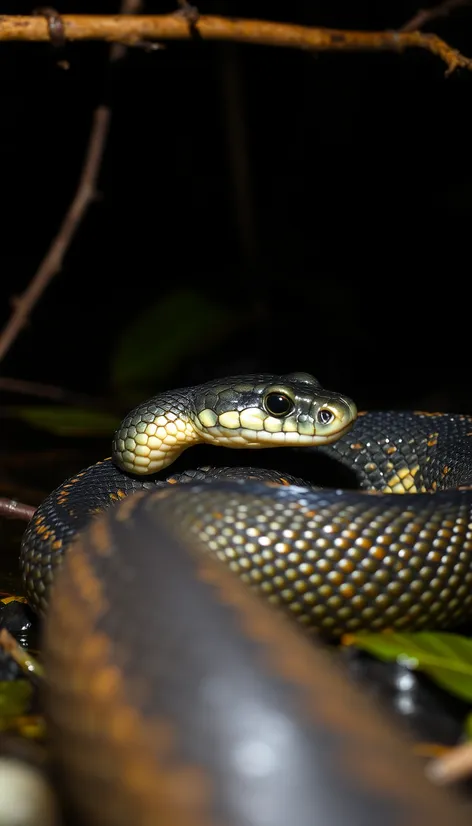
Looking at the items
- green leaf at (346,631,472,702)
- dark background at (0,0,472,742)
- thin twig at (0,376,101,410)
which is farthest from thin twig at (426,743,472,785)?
dark background at (0,0,472,742)

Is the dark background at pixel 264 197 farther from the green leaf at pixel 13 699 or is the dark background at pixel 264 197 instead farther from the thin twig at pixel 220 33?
the green leaf at pixel 13 699

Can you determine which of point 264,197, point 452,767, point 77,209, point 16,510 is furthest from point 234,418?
point 264,197

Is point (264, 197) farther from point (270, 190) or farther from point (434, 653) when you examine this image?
point (434, 653)

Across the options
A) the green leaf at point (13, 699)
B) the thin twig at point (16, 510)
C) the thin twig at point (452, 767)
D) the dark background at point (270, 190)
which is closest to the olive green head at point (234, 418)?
the thin twig at point (16, 510)

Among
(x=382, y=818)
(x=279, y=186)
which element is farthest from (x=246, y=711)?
(x=279, y=186)

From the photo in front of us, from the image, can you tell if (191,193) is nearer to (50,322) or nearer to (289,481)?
(50,322)

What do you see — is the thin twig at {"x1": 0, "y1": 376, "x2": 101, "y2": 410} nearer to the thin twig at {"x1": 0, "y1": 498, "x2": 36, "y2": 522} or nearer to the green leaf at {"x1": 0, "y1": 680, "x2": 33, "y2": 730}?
the thin twig at {"x1": 0, "y1": 498, "x2": 36, "y2": 522}
